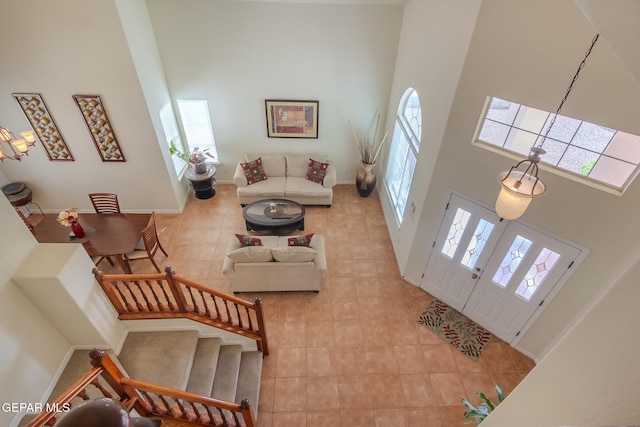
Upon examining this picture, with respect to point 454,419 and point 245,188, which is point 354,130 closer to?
point 245,188

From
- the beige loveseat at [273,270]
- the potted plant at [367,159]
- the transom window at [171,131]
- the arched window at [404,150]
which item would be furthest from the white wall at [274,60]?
the beige loveseat at [273,270]

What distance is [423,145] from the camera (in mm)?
5008

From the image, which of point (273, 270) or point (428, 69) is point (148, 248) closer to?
point (273, 270)

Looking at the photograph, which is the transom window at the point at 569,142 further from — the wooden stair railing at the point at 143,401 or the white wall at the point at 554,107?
the wooden stair railing at the point at 143,401

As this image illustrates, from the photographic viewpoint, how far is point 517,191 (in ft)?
8.68

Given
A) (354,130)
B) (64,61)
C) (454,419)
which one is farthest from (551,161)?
(64,61)

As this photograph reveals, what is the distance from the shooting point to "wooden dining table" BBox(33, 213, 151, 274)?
202 inches

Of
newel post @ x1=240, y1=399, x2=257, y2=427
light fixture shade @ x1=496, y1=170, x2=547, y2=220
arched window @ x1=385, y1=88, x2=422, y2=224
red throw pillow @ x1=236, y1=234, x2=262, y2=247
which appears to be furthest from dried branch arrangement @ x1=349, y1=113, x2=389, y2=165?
newel post @ x1=240, y1=399, x2=257, y2=427

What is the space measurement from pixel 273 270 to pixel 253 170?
2886 mm

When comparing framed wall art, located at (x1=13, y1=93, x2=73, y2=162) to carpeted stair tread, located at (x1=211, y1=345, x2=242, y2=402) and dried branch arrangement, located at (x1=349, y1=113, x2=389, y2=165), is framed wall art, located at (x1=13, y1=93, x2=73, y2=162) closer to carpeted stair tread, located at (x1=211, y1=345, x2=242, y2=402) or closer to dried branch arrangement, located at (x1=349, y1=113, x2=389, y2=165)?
carpeted stair tread, located at (x1=211, y1=345, x2=242, y2=402)

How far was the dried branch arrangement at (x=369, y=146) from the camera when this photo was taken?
743cm

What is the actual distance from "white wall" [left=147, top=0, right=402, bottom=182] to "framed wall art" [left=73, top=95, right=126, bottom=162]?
151 centimetres

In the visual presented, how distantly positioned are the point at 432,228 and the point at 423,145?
125 cm

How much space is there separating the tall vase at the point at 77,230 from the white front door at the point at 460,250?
215 inches
